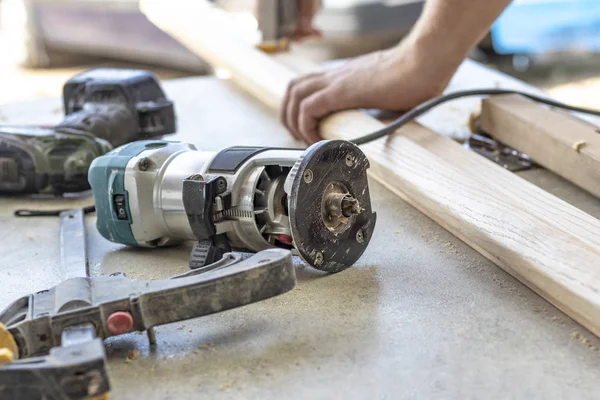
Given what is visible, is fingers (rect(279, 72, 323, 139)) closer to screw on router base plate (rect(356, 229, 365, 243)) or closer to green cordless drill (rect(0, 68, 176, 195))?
green cordless drill (rect(0, 68, 176, 195))

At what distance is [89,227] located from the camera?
168 centimetres

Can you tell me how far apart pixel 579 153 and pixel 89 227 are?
3.56 ft

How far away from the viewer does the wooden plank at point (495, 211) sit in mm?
1216

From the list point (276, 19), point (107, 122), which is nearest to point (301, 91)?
point (107, 122)

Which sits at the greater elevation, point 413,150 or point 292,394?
point 413,150

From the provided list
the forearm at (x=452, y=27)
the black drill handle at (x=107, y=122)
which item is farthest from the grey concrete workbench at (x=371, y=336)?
the forearm at (x=452, y=27)

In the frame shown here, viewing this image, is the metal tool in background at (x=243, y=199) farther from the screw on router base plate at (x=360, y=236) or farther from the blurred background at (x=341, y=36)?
the blurred background at (x=341, y=36)

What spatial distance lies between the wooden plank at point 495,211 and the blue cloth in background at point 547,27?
2.90 m

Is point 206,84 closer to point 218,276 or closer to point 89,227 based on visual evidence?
point 89,227

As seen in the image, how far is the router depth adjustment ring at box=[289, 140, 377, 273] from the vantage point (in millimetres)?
1251

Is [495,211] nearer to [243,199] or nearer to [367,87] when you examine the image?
[243,199]

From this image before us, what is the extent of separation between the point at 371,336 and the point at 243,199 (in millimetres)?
329

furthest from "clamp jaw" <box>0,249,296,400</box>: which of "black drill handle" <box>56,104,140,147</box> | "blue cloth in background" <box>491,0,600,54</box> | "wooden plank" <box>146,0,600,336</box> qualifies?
"blue cloth in background" <box>491,0,600,54</box>

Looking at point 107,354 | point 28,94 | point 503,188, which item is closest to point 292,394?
point 107,354
